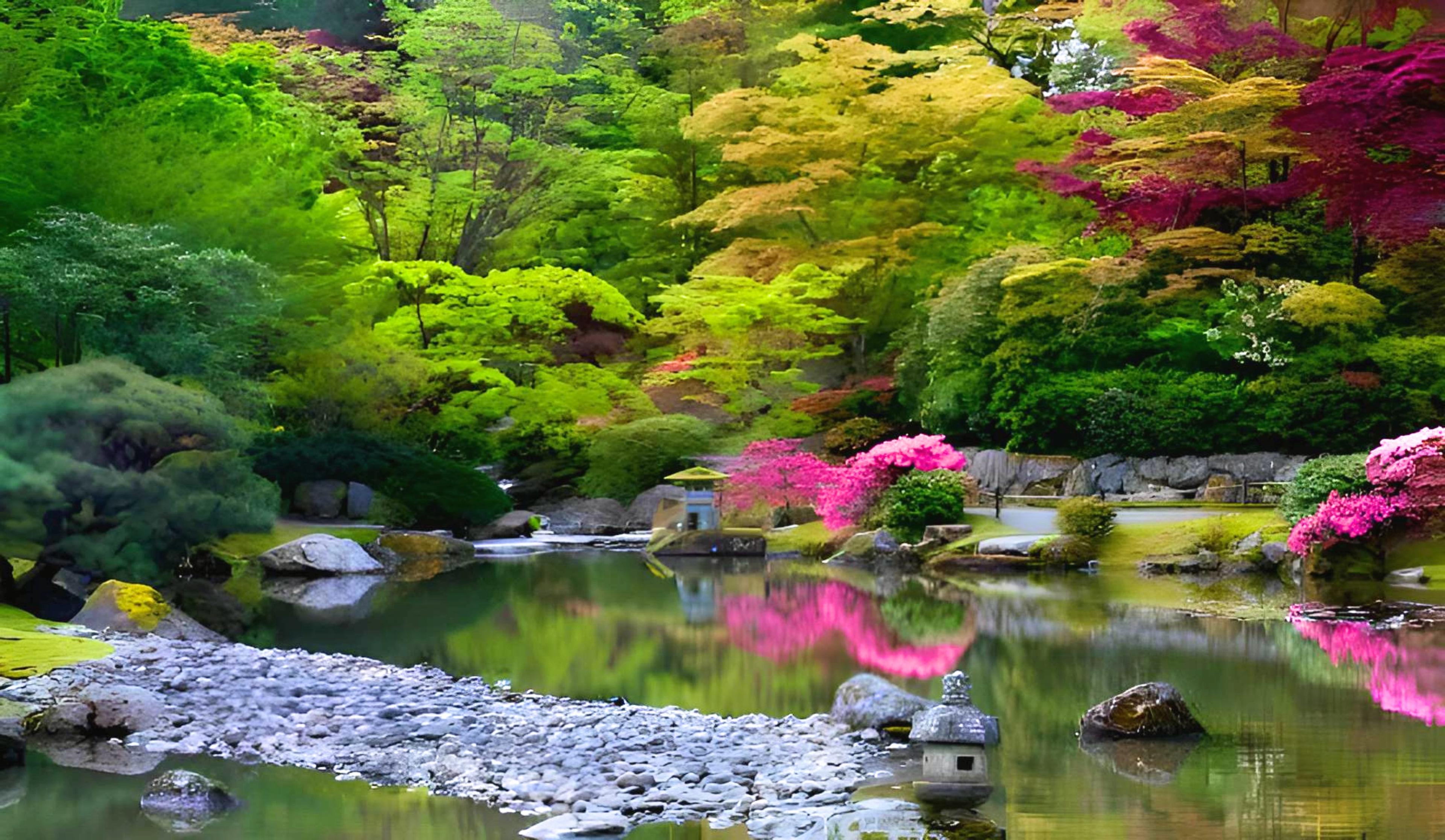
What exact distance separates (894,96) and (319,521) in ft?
40.6

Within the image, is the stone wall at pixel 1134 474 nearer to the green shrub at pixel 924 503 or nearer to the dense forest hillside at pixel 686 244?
the dense forest hillside at pixel 686 244

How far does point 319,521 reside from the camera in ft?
63.2

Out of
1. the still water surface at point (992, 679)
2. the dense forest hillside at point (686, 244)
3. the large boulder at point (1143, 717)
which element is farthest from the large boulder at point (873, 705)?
the dense forest hillside at point (686, 244)

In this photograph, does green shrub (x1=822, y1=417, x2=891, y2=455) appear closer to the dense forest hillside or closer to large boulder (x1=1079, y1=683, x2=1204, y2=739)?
the dense forest hillside

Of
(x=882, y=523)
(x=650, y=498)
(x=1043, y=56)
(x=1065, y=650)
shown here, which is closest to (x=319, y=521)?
(x=650, y=498)

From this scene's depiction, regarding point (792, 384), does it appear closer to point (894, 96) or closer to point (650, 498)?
point (650, 498)

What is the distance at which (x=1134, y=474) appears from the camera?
65.5 feet

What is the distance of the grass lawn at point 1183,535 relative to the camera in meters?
15.5

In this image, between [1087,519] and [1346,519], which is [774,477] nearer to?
[1087,519]

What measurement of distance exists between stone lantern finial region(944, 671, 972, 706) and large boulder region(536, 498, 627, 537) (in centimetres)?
1640

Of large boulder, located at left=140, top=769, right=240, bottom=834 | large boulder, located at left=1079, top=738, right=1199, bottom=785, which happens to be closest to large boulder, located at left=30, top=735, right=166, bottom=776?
large boulder, located at left=140, top=769, right=240, bottom=834

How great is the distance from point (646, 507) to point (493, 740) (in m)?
15.8

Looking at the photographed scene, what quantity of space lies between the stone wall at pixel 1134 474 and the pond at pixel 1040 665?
16.1 feet

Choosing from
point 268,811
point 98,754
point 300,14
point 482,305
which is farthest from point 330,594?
point 300,14
